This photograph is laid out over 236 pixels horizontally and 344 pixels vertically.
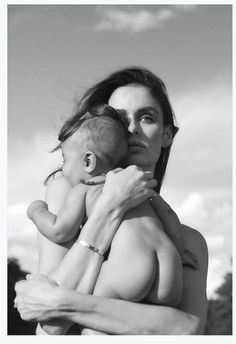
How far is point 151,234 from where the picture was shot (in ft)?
12.0

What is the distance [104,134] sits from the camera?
4012 mm

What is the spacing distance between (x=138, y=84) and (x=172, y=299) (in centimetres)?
187

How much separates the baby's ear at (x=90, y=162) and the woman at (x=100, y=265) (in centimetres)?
16

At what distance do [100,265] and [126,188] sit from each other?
21.1 inches

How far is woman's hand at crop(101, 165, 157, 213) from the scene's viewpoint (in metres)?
3.79

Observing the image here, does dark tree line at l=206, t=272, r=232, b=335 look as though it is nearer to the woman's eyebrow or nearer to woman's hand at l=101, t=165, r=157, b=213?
the woman's eyebrow

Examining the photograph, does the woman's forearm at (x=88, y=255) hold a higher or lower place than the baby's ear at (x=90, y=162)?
lower

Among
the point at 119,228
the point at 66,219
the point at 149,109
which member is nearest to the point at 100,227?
the point at 119,228

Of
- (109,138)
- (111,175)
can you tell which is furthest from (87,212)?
(109,138)

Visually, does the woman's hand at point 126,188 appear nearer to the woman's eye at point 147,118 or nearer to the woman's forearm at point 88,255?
the woman's forearm at point 88,255

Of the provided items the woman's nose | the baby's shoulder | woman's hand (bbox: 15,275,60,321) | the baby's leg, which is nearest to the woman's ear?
the woman's nose

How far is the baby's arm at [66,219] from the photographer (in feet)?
12.3

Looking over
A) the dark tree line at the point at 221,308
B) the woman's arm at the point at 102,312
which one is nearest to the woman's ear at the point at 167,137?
the woman's arm at the point at 102,312

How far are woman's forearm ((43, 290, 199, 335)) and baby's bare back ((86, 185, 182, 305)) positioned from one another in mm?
73
